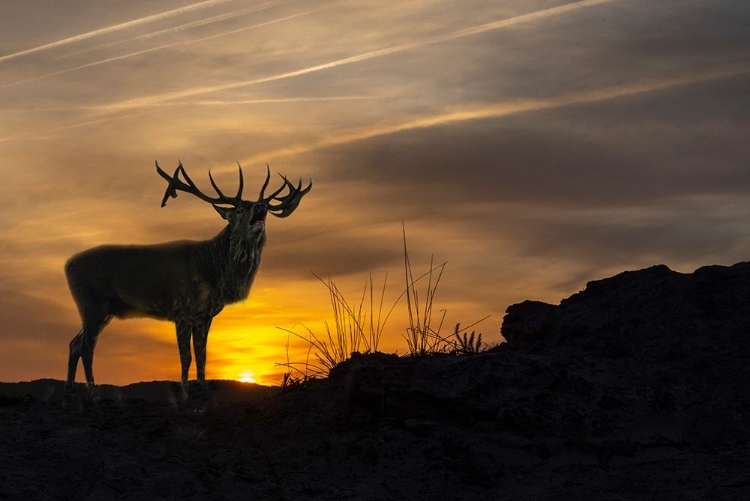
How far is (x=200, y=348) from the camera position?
1230 centimetres

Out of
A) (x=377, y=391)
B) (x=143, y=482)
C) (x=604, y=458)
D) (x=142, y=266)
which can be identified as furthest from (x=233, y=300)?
(x=604, y=458)

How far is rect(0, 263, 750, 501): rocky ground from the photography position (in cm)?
723

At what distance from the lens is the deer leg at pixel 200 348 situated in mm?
12195

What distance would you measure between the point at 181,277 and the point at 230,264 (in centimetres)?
72

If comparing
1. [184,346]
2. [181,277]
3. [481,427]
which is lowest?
[481,427]

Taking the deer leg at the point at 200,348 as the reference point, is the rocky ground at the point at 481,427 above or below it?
below

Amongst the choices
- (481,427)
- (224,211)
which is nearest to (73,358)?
(224,211)

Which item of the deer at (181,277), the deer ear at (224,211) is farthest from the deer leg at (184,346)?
the deer ear at (224,211)

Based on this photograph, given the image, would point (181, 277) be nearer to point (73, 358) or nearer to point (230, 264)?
point (230, 264)

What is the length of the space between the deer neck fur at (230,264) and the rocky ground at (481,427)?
2.82 meters

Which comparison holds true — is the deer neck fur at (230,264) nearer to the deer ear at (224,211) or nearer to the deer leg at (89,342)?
the deer ear at (224,211)

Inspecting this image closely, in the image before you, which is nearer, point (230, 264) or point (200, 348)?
point (200, 348)

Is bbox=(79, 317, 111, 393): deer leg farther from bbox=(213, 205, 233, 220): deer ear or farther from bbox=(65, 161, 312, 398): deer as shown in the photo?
bbox=(213, 205, 233, 220): deer ear

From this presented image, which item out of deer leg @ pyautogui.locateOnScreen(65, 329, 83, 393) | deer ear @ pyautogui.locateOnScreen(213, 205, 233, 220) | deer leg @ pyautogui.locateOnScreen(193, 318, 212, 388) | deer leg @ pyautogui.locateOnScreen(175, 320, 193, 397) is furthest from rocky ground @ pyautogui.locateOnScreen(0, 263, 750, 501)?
deer ear @ pyautogui.locateOnScreen(213, 205, 233, 220)
